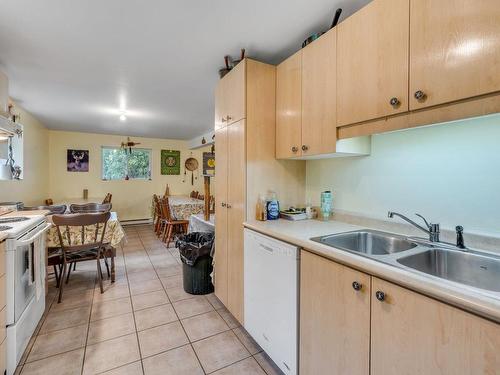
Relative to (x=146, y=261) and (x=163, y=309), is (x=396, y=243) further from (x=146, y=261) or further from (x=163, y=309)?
(x=146, y=261)

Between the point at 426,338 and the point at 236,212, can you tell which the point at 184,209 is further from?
the point at 426,338

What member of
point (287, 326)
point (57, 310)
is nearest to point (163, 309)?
point (57, 310)

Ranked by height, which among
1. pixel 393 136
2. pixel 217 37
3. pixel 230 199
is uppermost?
pixel 217 37

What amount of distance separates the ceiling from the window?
2.74 metres

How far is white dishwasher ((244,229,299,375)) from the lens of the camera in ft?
4.49

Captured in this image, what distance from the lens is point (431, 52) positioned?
1012 mm

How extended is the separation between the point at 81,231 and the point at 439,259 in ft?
9.70

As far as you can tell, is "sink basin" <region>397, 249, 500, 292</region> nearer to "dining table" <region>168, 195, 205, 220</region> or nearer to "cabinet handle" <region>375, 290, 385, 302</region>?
"cabinet handle" <region>375, 290, 385, 302</region>

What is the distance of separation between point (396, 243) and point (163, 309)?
1.99 metres

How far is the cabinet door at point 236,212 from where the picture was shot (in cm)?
187

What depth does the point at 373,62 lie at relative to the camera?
123 cm

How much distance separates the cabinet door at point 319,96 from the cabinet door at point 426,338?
0.89 meters

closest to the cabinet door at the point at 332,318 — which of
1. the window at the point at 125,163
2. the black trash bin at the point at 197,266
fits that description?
the black trash bin at the point at 197,266

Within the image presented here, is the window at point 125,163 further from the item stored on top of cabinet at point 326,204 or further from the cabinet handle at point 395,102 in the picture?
the cabinet handle at point 395,102
